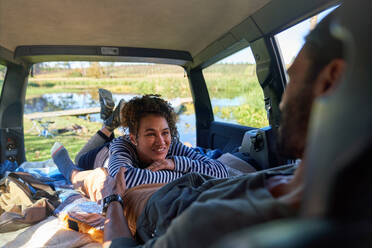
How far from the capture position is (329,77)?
0.39m

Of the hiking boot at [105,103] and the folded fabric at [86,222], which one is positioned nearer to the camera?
the folded fabric at [86,222]

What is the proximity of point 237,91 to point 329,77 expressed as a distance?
2.56 meters

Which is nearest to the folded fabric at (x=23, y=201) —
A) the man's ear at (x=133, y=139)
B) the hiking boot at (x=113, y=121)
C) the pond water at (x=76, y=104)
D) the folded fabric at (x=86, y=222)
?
the folded fabric at (x=86, y=222)

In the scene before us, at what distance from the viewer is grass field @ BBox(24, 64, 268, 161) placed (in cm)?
284

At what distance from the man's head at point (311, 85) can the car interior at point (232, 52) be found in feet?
0.24

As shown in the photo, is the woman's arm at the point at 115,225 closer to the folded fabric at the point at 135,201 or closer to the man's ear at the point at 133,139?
the folded fabric at the point at 135,201

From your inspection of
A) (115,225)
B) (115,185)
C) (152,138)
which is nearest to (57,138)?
(152,138)

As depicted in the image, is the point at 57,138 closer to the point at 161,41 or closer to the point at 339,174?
the point at 161,41

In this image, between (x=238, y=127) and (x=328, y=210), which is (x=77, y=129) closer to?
(x=238, y=127)

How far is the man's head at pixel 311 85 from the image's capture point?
38cm

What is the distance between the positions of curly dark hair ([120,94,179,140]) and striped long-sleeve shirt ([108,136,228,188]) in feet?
0.52

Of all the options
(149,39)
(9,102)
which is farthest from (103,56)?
(9,102)

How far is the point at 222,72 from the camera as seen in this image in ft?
10.3

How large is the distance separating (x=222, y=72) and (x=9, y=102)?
2.72m
